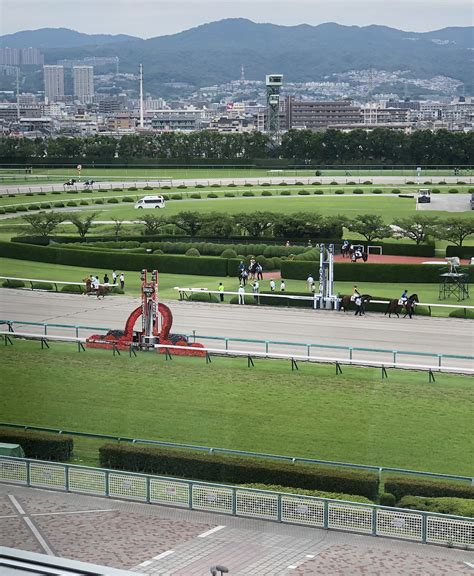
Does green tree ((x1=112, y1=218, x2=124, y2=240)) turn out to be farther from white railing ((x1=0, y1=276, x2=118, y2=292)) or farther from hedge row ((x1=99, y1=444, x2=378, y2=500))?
hedge row ((x1=99, y1=444, x2=378, y2=500))

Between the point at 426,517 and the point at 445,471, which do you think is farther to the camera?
the point at 445,471

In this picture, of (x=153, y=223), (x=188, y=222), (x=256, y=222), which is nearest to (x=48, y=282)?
(x=153, y=223)

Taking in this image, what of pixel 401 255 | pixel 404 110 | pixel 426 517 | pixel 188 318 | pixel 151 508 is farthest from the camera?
pixel 404 110

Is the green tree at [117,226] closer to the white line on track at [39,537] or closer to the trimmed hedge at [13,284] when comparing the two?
the trimmed hedge at [13,284]

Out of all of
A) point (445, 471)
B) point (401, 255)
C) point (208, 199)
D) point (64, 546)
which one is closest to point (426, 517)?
point (445, 471)

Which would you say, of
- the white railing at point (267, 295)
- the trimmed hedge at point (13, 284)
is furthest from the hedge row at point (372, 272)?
the trimmed hedge at point (13, 284)

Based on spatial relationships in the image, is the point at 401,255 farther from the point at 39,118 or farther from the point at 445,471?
the point at 445,471

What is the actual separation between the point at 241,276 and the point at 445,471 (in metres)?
5.75

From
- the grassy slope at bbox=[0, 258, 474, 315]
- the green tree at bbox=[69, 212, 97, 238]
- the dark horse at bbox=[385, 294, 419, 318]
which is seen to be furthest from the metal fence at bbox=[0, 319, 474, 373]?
the green tree at bbox=[69, 212, 97, 238]

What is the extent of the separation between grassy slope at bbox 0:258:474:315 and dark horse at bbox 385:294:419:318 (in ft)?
1.28

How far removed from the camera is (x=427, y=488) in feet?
31.1

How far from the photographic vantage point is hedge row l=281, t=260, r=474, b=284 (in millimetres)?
15258

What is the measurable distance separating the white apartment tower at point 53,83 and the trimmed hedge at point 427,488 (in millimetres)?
8691

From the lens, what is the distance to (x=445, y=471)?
10234 mm
